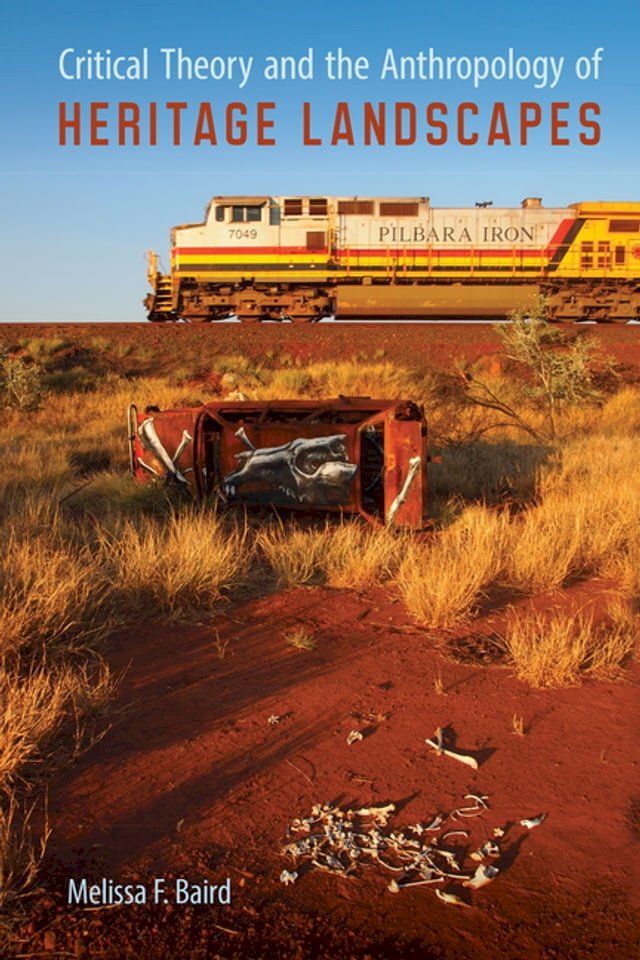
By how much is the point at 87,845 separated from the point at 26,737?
0.67 metres

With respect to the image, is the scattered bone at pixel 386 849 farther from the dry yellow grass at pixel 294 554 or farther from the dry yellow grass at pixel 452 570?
the dry yellow grass at pixel 294 554

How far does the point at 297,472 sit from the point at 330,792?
188 inches

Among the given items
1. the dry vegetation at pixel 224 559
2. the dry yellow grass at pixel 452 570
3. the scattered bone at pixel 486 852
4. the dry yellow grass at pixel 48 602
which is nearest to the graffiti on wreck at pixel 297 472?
the dry vegetation at pixel 224 559

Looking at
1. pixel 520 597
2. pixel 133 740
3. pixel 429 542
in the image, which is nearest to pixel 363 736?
pixel 133 740

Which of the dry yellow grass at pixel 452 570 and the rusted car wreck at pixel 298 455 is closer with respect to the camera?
the dry yellow grass at pixel 452 570

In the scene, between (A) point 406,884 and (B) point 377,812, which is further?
(B) point 377,812

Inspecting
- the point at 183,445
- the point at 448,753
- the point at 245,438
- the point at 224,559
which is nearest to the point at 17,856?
the point at 448,753

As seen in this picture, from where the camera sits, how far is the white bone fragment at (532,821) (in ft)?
10.2

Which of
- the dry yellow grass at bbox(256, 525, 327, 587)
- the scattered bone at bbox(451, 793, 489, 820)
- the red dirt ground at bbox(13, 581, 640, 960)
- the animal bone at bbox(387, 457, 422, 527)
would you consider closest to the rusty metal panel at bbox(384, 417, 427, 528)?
the animal bone at bbox(387, 457, 422, 527)

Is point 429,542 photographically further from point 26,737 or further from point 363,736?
point 26,737

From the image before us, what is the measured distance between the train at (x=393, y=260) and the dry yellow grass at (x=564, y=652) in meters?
19.7

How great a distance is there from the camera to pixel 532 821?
3.12 metres

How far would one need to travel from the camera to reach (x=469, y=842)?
9.85 ft

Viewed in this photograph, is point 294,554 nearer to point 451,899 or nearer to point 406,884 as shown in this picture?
point 406,884
